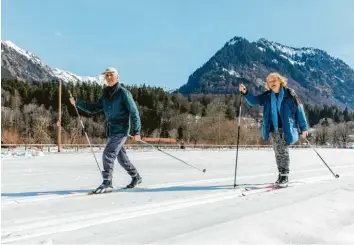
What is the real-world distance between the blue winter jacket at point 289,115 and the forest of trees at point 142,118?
39.6 metres

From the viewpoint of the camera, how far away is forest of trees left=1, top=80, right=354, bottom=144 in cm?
6194

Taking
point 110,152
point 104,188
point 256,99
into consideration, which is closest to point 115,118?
point 110,152

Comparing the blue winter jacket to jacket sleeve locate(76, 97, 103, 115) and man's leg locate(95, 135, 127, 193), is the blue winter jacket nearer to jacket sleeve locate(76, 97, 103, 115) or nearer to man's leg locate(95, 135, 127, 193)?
man's leg locate(95, 135, 127, 193)

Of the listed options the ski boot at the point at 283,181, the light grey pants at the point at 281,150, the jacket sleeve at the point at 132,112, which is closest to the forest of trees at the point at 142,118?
the jacket sleeve at the point at 132,112

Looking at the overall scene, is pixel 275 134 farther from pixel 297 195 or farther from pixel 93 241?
pixel 93 241

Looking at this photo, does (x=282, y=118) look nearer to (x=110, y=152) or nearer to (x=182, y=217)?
(x=110, y=152)

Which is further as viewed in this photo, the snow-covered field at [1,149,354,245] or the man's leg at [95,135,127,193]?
the man's leg at [95,135,127,193]

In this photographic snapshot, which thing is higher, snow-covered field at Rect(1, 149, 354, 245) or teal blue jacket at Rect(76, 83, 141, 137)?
teal blue jacket at Rect(76, 83, 141, 137)

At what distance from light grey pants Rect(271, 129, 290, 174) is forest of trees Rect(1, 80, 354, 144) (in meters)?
39.7

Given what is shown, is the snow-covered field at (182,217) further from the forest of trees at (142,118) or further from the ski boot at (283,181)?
the forest of trees at (142,118)

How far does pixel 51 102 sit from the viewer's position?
81.1m

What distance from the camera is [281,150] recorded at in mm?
5496

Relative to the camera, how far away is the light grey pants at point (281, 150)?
5.45 metres

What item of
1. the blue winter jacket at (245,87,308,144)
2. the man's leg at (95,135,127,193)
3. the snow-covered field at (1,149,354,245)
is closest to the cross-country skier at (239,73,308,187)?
the blue winter jacket at (245,87,308,144)
